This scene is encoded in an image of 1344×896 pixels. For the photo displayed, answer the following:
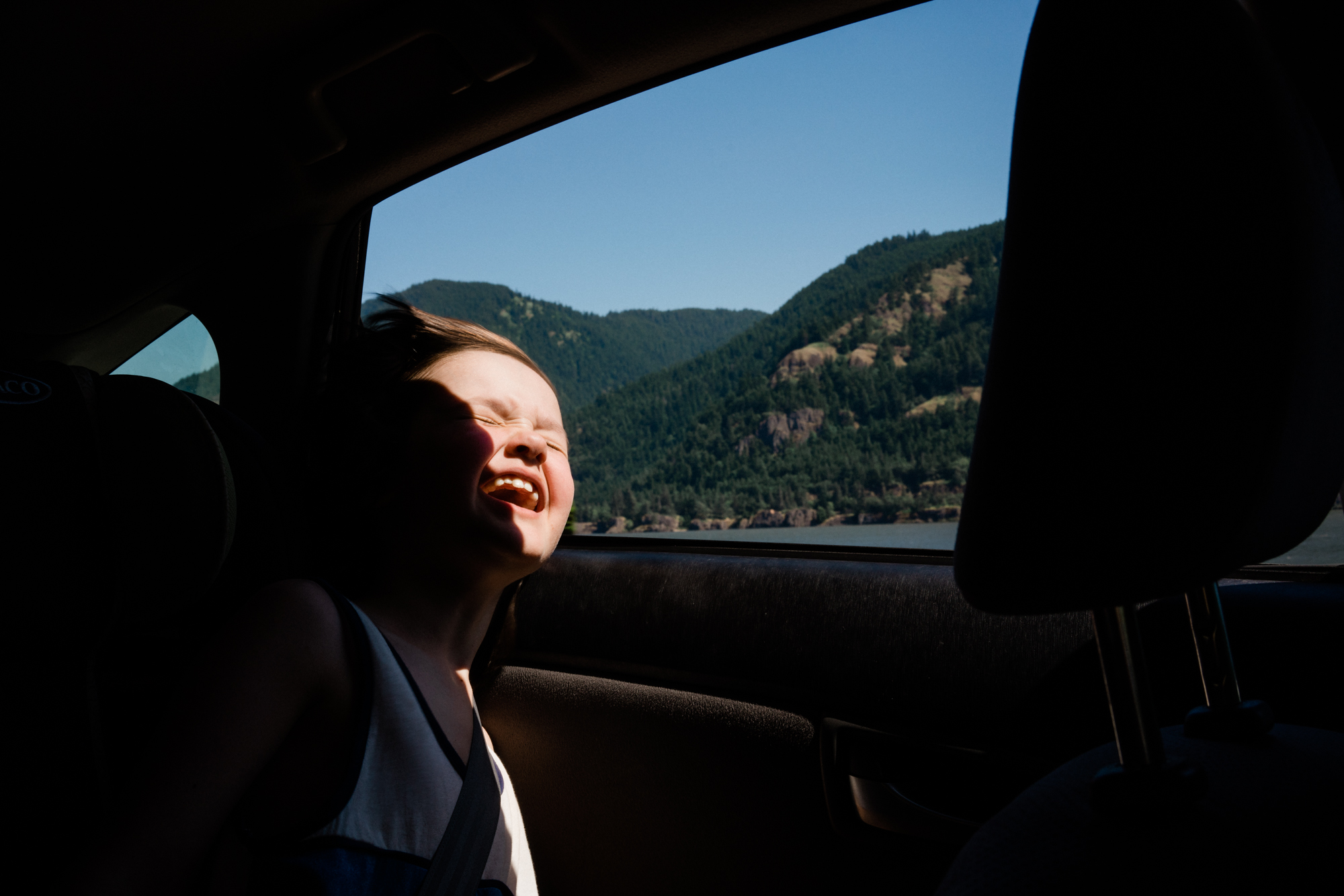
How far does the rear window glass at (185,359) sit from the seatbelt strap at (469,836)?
1.36 metres

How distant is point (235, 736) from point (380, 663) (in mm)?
180

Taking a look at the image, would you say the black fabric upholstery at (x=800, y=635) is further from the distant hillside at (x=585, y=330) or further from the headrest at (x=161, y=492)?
the headrest at (x=161, y=492)

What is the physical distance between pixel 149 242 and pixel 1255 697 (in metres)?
2.20

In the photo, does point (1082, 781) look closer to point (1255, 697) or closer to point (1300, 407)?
point (1300, 407)

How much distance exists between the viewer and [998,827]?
0.61 m

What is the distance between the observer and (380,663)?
3.29 feet

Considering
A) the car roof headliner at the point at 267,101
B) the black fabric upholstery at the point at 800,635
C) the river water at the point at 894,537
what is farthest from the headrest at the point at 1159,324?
the car roof headliner at the point at 267,101

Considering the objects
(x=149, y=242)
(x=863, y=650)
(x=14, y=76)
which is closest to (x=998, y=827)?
(x=863, y=650)

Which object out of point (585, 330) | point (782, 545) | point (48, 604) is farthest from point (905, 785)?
point (585, 330)

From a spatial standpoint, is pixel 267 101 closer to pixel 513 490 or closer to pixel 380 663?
pixel 513 490

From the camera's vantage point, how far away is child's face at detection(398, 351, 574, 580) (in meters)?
1.17

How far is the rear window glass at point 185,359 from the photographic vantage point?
1.99 m

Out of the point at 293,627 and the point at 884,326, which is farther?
the point at 884,326

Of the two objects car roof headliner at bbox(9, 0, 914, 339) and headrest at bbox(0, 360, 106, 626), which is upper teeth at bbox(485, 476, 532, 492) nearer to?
headrest at bbox(0, 360, 106, 626)
